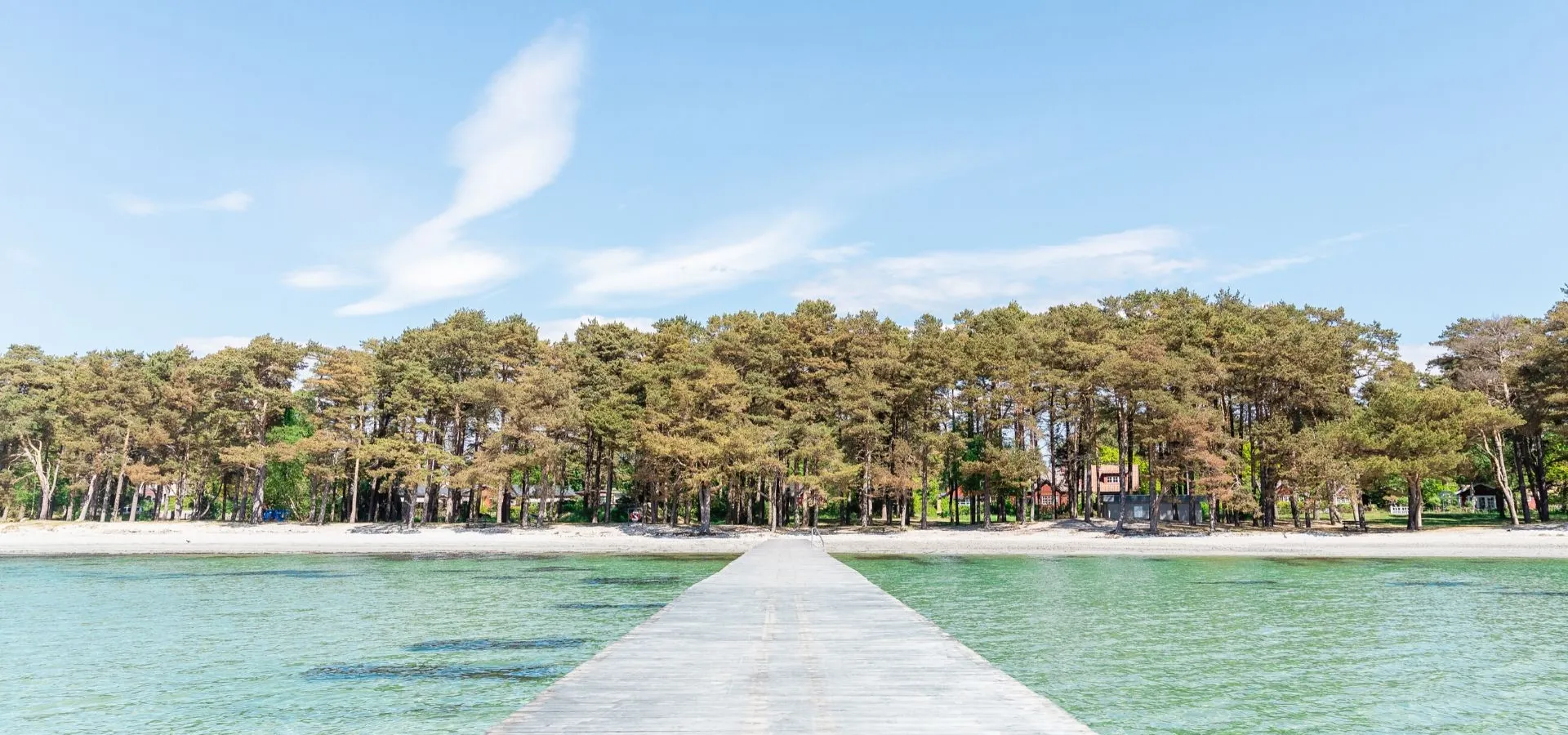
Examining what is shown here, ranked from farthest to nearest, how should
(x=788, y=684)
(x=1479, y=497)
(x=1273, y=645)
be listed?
(x=1479, y=497), (x=1273, y=645), (x=788, y=684)

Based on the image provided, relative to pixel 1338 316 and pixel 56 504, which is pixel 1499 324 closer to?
pixel 1338 316

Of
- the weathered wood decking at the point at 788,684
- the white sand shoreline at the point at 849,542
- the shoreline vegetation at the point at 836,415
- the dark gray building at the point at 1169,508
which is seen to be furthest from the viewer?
the dark gray building at the point at 1169,508

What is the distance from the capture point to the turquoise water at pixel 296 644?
35.1ft

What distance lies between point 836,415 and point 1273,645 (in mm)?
38108

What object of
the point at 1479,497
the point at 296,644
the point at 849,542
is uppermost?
the point at 1479,497

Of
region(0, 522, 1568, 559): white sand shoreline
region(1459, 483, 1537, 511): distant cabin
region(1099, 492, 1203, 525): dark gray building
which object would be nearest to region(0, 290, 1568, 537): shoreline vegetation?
region(1099, 492, 1203, 525): dark gray building

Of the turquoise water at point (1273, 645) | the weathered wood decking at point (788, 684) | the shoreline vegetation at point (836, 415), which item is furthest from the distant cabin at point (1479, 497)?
the weathered wood decking at point (788, 684)

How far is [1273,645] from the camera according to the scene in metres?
15.6

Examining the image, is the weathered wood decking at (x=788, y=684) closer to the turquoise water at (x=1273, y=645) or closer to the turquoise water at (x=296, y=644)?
the turquoise water at (x=1273, y=645)

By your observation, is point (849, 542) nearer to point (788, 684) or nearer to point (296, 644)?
point (296, 644)

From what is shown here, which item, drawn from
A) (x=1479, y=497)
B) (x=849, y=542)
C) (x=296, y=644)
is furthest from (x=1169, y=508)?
(x=296, y=644)

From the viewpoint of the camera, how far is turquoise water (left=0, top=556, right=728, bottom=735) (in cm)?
1071

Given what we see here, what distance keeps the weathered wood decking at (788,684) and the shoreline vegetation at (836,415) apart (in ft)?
109

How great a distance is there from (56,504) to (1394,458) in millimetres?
107099
